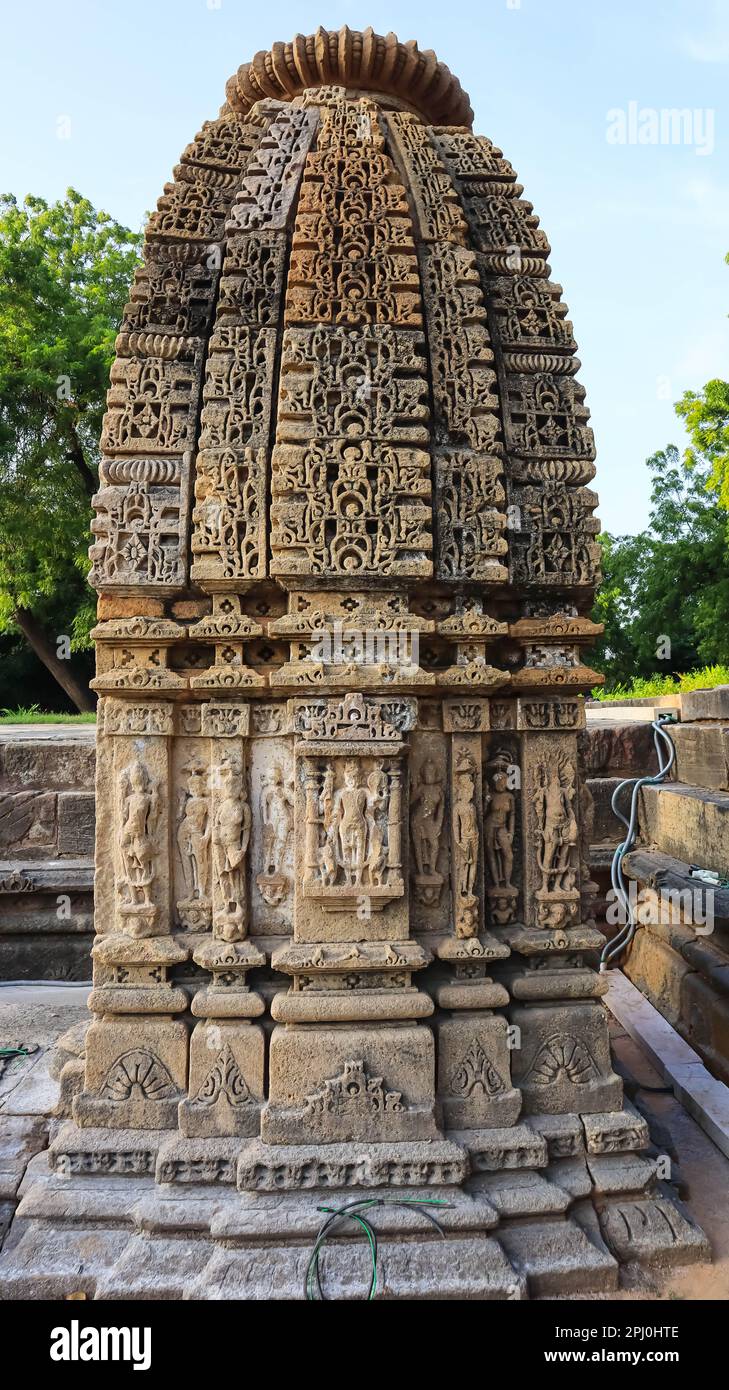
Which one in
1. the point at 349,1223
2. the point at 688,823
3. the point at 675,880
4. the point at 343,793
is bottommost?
the point at 349,1223

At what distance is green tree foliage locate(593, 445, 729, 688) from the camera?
79.6 feet

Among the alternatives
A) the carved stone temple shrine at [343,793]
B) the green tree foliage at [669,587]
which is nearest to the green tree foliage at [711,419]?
the green tree foliage at [669,587]

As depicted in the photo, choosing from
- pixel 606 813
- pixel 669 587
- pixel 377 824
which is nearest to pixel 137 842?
pixel 377 824

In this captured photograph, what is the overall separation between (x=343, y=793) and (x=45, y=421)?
53.9 ft

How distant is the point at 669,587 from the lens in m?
26.4

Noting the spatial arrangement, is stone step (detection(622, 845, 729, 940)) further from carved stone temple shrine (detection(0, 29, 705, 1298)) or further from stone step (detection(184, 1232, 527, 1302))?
stone step (detection(184, 1232, 527, 1302))

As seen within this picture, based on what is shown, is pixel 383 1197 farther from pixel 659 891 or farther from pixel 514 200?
pixel 514 200

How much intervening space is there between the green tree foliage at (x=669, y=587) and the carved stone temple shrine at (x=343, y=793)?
68.2 feet

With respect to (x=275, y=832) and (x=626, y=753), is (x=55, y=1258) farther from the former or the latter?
(x=626, y=753)

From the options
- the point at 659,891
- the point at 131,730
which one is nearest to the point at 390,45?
the point at 131,730

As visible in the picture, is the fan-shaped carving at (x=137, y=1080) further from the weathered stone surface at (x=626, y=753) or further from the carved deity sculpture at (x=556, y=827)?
the weathered stone surface at (x=626, y=753)

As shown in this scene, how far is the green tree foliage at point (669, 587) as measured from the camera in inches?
955

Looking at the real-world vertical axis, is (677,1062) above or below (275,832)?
below

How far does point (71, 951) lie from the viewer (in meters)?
6.33
